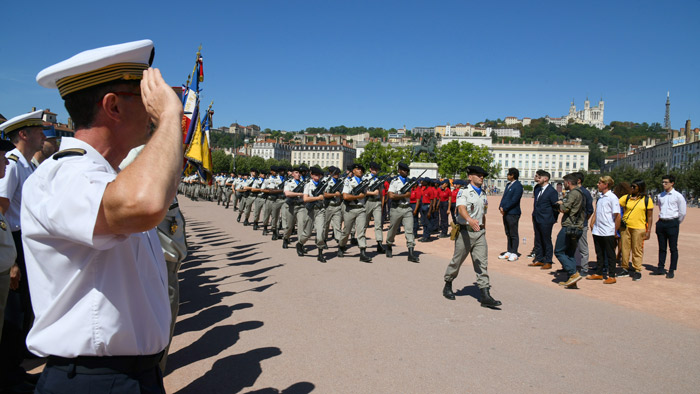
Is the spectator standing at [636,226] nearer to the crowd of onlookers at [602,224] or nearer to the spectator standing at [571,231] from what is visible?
the crowd of onlookers at [602,224]

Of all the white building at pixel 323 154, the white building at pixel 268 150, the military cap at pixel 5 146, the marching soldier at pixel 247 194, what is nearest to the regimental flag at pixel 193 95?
the military cap at pixel 5 146

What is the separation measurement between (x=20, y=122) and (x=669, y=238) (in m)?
11.2

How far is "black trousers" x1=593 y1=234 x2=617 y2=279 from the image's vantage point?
8.36 metres

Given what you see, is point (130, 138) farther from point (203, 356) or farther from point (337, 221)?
point (337, 221)

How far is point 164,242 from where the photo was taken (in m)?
3.45

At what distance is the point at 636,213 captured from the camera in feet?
29.9

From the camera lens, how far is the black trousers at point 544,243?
9.77 m

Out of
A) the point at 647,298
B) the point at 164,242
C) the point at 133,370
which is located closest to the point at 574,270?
the point at 647,298

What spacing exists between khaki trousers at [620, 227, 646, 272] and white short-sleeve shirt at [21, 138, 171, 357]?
32.5ft

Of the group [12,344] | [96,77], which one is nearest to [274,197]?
[12,344]

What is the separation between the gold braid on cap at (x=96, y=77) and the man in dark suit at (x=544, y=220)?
9858mm

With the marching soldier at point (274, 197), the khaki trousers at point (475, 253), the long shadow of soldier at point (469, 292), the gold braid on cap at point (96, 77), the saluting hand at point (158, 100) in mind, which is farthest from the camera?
the marching soldier at point (274, 197)

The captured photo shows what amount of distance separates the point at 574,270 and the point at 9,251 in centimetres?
808

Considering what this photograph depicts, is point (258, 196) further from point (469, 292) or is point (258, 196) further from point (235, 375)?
point (235, 375)
